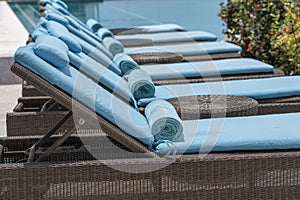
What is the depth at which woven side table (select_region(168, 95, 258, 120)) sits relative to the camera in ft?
12.7

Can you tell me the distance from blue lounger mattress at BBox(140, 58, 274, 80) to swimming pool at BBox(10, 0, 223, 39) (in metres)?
5.65

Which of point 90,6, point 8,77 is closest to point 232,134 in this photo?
point 8,77

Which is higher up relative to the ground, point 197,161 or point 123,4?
point 197,161

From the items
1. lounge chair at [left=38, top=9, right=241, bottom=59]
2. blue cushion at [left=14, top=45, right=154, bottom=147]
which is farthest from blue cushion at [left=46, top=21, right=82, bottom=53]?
lounge chair at [left=38, top=9, right=241, bottom=59]

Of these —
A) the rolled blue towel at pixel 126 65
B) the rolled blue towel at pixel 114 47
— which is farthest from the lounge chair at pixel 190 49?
the rolled blue towel at pixel 126 65

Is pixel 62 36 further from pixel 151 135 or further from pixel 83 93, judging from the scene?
pixel 151 135

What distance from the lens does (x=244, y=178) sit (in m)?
3.06

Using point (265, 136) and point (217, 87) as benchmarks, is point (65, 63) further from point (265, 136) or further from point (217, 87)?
point (217, 87)

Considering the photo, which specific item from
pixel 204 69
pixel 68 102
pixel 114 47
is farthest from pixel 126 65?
pixel 68 102

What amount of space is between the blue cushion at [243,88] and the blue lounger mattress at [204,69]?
15.7 inches

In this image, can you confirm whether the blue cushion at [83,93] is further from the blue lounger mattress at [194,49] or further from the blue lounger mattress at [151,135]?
the blue lounger mattress at [194,49]

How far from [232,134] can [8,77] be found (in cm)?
390

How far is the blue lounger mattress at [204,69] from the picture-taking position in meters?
5.23

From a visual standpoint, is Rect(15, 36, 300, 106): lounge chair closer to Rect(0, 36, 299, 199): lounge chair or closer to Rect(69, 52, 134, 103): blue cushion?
Rect(69, 52, 134, 103): blue cushion
